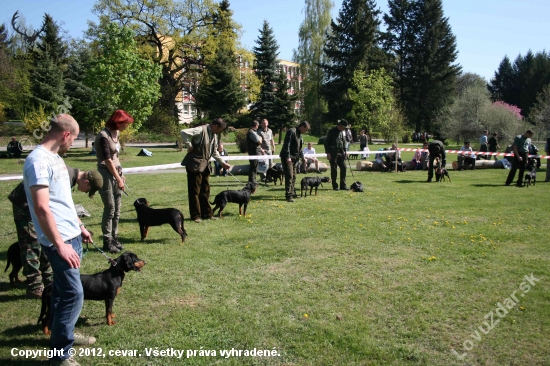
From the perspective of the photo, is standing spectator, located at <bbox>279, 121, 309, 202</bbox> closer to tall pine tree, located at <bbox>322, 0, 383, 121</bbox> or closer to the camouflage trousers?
the camouflage trousers

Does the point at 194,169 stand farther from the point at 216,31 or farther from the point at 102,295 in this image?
the point at 216,31

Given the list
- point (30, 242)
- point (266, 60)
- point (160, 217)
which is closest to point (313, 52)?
point (266, 60)

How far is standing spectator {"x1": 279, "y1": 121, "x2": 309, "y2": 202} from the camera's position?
34.6 ft

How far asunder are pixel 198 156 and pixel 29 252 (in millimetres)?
3815

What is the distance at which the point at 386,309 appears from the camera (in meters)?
4.31

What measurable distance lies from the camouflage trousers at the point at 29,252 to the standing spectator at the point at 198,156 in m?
3.53

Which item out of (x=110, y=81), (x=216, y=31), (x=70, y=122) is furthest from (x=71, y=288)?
(x=216, y=31)

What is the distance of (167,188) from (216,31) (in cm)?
3361

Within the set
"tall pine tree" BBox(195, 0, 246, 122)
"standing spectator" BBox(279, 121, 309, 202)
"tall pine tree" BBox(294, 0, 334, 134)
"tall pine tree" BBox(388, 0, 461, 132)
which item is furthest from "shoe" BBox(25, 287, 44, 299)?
"tall pine tree" BBox(388, 0, 461, 132)

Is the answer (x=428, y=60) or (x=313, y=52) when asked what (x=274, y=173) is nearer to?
(x=313, y=52)

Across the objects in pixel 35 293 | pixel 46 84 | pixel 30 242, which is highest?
pixel 46 84

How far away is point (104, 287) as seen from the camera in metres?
3.92

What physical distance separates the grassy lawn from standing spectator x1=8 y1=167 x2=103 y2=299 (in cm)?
22

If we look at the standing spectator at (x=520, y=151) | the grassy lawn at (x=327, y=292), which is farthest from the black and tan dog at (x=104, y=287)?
the standing spectator at (x=520, y=151)
